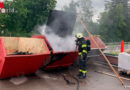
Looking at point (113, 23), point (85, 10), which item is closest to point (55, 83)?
point (85, 10)

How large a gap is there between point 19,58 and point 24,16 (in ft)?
35.2

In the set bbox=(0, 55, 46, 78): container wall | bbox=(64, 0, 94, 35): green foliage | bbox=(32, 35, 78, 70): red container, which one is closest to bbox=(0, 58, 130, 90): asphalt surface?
bbox=(0, 55, 46, 78): container wall

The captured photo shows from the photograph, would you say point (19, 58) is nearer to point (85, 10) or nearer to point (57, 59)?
point (57, 59)

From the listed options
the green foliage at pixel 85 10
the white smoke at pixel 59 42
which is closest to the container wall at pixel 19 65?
the white smoke at pixel 59 42

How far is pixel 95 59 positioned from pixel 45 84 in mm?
4723

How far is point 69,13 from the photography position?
6.25 meters

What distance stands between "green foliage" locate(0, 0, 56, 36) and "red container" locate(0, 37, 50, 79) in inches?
329

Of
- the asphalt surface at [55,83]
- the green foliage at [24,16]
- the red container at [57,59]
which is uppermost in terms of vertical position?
the green foliage at [24,16]

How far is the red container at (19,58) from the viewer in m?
4.11

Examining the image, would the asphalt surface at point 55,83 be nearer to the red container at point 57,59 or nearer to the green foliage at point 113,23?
the red container at point 57,59

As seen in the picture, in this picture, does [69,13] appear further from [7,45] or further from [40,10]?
[40,10]

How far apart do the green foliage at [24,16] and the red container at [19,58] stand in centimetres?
836

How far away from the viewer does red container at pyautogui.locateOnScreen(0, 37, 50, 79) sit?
13.5ft

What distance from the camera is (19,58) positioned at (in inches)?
166
